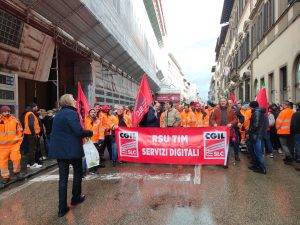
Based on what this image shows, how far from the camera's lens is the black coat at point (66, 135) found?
5176mm

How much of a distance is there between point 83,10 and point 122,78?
1366 cm

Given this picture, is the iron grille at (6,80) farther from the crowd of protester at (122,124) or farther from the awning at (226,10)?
the awning at (226,10)

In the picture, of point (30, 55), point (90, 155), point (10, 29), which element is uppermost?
point (10, 29)

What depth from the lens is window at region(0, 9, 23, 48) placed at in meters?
9.74

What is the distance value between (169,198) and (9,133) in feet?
12.7

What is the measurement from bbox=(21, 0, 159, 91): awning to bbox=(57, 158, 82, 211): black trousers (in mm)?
7047

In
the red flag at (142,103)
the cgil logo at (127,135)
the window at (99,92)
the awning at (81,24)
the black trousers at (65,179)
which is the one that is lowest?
the black trousers at (65,179)

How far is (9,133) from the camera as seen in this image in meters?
7.34

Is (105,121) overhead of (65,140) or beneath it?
overhead

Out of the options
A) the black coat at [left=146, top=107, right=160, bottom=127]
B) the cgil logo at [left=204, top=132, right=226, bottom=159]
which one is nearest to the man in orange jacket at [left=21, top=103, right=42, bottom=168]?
the black coat at [left=146, top=107, right=160, bottom=127]

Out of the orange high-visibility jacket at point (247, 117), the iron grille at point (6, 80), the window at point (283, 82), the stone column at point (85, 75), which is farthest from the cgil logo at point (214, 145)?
the stone column at point (85, 75)

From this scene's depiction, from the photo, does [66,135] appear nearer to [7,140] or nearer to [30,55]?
[7,140]

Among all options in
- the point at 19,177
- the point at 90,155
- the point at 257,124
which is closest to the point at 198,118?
the point at 257,124

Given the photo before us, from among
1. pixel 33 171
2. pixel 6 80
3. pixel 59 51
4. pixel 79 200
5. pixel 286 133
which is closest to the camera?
pixel 79 200
